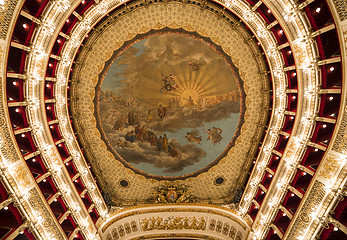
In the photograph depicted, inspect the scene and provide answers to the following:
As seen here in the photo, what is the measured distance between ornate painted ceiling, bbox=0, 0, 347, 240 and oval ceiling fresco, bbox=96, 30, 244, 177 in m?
0.11

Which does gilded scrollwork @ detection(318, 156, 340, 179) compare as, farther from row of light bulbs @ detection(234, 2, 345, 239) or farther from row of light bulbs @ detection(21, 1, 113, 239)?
row of light bulbs @ detection(21, 1, 113, 239)

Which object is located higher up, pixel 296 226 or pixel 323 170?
pixel 323 170

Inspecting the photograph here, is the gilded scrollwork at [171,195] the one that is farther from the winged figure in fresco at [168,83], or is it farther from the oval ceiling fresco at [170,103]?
the winged figure in fresco at [168,83]

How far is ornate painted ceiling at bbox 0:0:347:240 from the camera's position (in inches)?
446

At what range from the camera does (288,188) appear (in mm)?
13922

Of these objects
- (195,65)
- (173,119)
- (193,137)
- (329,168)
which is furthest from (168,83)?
(329,168)

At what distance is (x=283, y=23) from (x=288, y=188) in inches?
445

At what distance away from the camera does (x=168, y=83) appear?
1866 cm

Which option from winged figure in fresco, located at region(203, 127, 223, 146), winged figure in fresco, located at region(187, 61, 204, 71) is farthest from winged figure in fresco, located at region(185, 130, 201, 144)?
winged figure in fresco, located at region(187, 61, 204, 71)

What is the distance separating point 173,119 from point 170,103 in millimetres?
1697

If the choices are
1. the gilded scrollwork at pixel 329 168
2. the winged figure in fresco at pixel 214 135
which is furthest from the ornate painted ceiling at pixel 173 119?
the winged figure in fresco at pixel 214 135

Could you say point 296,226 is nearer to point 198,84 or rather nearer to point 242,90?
point 242,90

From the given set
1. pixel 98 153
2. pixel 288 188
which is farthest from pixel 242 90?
pixel 98 153

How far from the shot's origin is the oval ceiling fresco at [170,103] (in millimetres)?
17328
